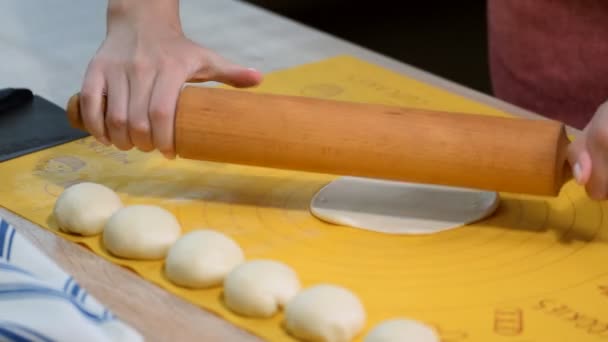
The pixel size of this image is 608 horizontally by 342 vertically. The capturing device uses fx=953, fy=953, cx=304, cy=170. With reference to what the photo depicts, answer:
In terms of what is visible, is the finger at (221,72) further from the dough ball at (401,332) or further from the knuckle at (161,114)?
the dough ball at (401,332)

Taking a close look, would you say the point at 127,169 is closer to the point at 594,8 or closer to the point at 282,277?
the point at 282,277

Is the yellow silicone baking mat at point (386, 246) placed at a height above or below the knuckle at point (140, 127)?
below

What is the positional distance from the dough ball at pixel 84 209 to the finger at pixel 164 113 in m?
A: 0.09

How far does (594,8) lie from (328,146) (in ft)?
1.80

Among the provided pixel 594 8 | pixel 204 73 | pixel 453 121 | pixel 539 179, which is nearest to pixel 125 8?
pixel 204 73

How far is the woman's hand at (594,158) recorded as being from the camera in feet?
3.26

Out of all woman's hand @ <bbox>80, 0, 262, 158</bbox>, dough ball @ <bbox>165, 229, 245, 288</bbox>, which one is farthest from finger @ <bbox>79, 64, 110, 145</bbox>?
dough ball @ <bbox>165, 229, 245, 288</bbox>

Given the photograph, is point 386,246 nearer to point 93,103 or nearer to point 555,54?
point 93,103

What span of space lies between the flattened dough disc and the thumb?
13cm

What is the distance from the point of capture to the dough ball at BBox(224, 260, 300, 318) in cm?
90

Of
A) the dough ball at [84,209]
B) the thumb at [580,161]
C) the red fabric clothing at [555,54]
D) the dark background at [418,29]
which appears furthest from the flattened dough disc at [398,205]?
the dark background at [418,29]

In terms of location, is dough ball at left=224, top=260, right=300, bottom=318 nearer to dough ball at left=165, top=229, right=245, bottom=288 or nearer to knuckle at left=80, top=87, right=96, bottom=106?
dough ball at left=165, top=229, right=245, bottom=288

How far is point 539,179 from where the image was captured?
104cm

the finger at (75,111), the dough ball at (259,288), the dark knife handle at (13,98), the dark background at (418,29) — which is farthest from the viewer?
the dark background at (418,29)
